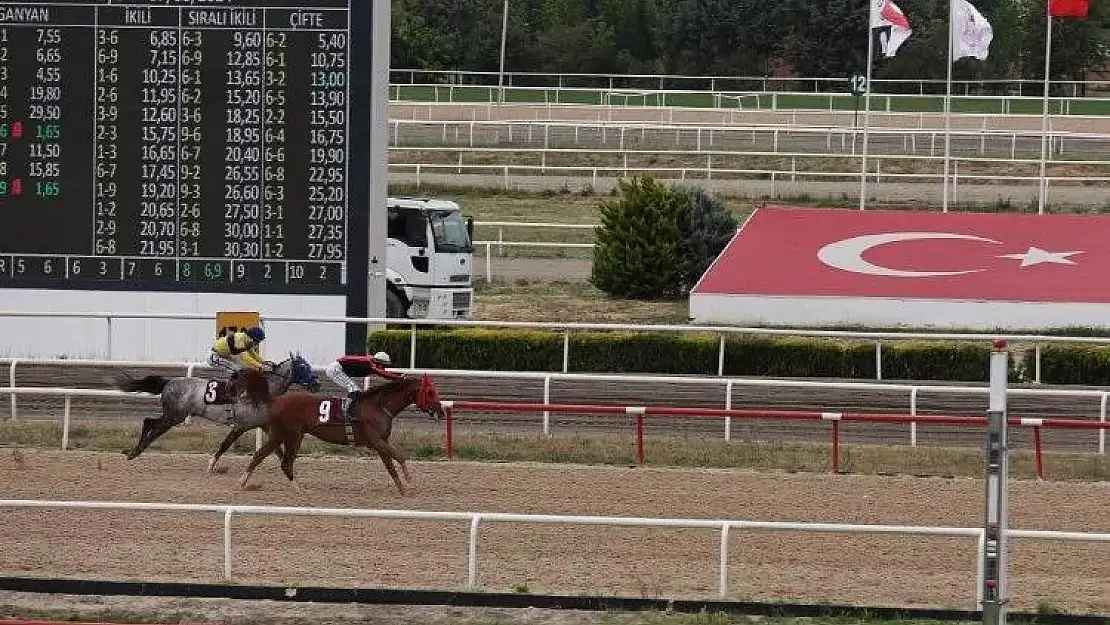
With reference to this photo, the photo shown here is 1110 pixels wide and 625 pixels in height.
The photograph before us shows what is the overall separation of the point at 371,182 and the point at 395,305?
3719mm

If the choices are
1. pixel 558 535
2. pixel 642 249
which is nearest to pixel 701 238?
pixel 642 249

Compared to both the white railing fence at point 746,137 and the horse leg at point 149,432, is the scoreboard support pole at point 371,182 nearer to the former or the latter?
the horse leg at point 149,432

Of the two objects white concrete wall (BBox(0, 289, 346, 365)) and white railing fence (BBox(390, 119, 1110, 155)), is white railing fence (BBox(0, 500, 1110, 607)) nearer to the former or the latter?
white concrete wall (BBox(0, 289, 346, 365))

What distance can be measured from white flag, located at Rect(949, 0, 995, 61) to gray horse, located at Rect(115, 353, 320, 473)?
14339 millimetres

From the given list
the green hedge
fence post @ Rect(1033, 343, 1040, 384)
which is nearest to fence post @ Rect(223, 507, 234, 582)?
the green hedge

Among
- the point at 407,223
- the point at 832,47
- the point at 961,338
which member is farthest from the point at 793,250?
the point at 832,47

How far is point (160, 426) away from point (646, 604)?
205 inches

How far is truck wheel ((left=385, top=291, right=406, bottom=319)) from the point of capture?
20.1 meters

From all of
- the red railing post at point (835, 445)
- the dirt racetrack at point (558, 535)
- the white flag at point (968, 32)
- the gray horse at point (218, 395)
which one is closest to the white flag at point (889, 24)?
the white flag at point (968, 32)

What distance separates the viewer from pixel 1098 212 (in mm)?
29031

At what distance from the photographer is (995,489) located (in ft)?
25.7

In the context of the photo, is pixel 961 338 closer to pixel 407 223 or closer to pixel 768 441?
pixel 768 441

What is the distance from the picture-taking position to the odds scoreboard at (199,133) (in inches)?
644

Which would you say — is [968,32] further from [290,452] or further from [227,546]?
[227,546]
